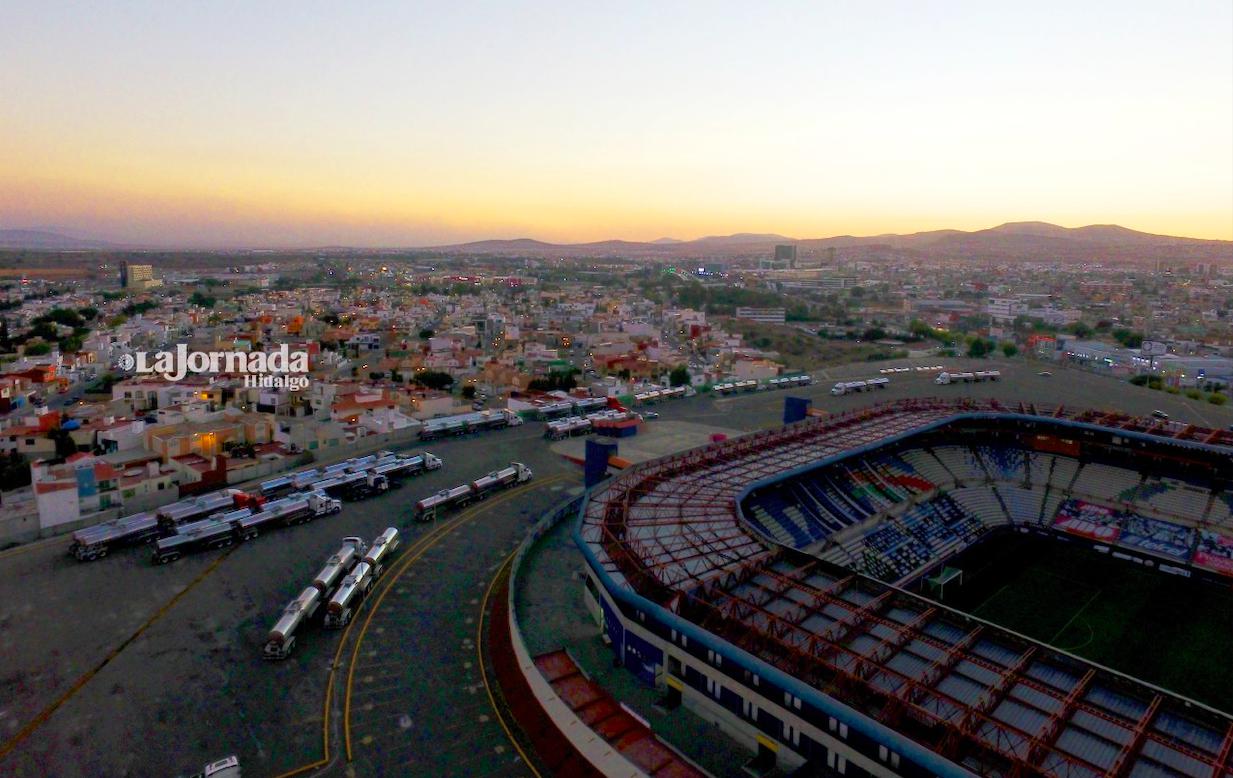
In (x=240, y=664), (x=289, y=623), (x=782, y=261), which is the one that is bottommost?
(x=240, y=664)

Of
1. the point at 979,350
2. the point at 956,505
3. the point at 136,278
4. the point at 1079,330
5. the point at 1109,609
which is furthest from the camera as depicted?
the point at 136,278

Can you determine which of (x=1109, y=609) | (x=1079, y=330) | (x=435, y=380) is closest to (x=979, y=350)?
(x=1079, y=330)

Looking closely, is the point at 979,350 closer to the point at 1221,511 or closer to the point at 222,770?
the point at 1221,511

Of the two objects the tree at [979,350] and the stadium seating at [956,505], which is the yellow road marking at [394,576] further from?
the tree at [979,350]

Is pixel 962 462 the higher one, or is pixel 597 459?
pixel 597 459

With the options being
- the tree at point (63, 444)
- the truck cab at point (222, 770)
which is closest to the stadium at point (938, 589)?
the truck cab at point (222, 770)

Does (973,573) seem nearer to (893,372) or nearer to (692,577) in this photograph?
(692,577)

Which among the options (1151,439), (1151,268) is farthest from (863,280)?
(1151,439)
